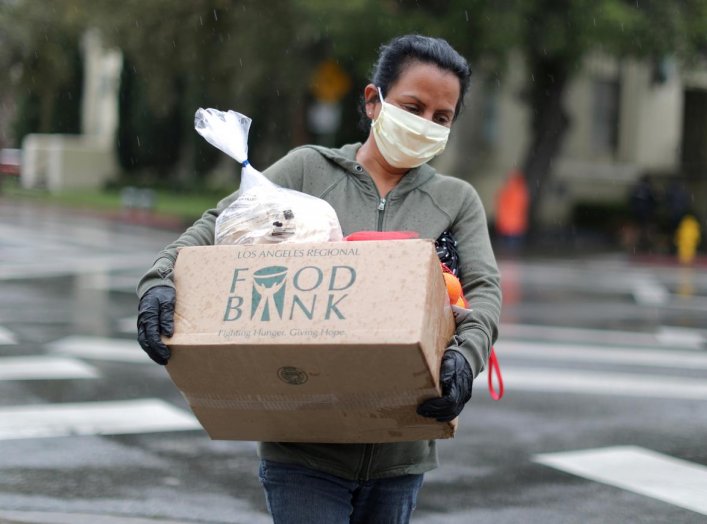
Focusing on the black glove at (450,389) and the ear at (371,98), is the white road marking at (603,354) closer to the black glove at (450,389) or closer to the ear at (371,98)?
the ear at (371,98)

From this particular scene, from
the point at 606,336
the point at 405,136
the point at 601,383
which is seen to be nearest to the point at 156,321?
the point at 405,136

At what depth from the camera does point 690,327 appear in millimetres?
12680

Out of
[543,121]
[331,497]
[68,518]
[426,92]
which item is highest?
[426,92]

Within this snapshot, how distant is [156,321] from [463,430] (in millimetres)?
4780

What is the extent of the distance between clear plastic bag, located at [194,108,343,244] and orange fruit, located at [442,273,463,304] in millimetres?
271

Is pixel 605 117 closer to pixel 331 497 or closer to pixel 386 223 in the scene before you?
pixel 386 223

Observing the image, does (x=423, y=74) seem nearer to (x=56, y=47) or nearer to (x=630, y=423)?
(x=630, y=423)

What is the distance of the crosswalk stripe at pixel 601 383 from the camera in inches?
332

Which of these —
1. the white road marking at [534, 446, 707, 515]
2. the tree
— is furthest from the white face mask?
the tree

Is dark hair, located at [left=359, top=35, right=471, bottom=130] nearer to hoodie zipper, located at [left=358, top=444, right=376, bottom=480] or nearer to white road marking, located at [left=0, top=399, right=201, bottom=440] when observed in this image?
hoodie zipper, located at [left=358, top=444, right=376, bottom=480]

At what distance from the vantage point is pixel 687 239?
24359mm

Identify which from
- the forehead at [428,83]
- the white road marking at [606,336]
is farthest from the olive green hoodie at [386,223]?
the white road marking at [606,336]

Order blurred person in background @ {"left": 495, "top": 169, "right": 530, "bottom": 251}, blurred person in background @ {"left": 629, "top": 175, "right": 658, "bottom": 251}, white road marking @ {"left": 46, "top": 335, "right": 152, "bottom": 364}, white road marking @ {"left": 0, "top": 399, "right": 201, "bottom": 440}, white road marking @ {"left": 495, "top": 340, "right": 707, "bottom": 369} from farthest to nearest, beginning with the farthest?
1. blurred person in background @ {"left": 629, "top": 175, "right": 658, "bottom": 251}
2. blurred person in background @ {"left": 495, "top": 169, "right": 530, "bottom": 251}
3. white road marking @ {"left": 495, "top": 340, "right": 707, "bottom": 369}
4. white road marking @ {"left": 46, "top": 335, "right": 152, "bottom": 364}
5. white road marking @ {"left": 0, "top": 399, "right": 201, "bottom": 440}

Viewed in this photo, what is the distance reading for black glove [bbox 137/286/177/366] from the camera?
7.89ft
